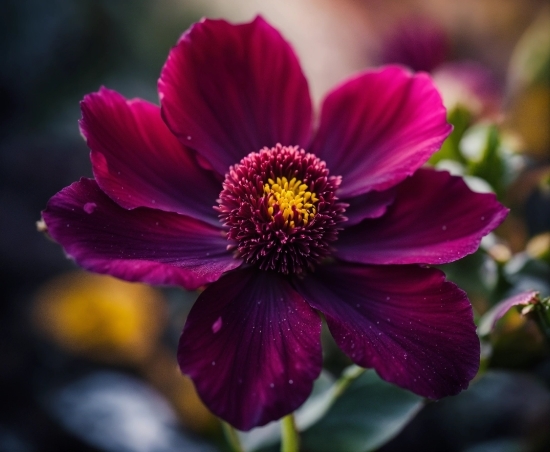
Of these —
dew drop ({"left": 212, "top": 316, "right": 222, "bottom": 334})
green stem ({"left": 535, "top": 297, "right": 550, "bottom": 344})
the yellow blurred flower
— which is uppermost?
dew drop ({"left": 212, "top": 316, "right": 222, "bottom": 334})

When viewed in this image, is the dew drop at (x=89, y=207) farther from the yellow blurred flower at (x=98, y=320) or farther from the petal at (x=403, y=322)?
the yellow blurred flower at (x=98, y=320)

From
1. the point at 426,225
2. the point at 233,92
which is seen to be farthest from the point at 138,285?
the point at 426,225

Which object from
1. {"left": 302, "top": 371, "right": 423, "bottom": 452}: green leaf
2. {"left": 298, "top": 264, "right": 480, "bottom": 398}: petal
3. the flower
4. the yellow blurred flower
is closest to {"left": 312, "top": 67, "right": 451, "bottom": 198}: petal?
the flower

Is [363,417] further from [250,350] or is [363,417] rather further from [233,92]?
[233,92]

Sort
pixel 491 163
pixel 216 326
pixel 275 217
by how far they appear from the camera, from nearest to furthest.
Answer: pixel 216 326, pixel 275 217, pixel 491 163

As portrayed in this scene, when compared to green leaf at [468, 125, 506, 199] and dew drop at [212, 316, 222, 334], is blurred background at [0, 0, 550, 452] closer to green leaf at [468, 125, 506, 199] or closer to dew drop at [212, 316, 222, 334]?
green leaf at [468, 125, 506, 199]

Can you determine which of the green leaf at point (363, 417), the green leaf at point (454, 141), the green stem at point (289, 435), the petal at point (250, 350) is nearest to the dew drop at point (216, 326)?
the petal at point (250, 350)

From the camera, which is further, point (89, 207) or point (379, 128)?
point (379, 128)
